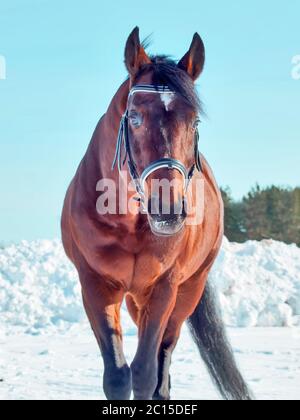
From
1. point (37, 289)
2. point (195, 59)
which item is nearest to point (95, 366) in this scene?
point (195, 59)

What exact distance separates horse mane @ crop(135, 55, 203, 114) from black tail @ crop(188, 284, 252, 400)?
236 centimetres

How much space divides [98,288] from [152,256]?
0.39 m

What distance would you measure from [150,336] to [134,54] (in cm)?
158

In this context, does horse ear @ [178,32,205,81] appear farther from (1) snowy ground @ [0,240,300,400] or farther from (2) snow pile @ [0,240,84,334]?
(2) snow pile @ [0,240,84,334]

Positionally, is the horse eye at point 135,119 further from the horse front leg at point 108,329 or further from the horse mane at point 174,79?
the horse front leg at point 108,329

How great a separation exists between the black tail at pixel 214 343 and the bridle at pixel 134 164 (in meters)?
2.05

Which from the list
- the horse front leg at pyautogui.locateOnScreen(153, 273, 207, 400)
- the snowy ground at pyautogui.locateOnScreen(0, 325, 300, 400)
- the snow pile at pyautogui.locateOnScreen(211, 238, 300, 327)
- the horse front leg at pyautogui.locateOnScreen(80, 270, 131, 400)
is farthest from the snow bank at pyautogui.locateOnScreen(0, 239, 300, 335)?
the horse front leg at pyautogui.locateOnScreen(80, 270, 131, 400)

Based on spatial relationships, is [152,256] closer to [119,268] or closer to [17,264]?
[119,268]

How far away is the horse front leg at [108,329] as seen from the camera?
151 inches

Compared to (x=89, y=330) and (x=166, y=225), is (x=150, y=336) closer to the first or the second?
(x=166, y=225)

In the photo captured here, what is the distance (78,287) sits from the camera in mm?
11234

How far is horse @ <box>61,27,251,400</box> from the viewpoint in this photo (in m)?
3.30

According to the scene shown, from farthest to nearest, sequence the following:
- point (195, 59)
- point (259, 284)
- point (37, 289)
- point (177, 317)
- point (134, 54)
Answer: point (259, 284), point (37, 289), point (177, 317), point (195, 59), point (134, 54)

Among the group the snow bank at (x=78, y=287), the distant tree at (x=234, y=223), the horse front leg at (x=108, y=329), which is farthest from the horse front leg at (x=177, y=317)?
the distant tree at (x=234, y=223)
